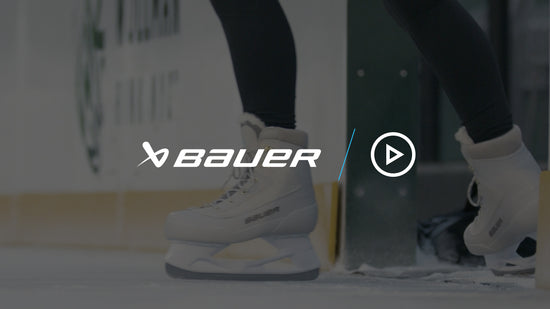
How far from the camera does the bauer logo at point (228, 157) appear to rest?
1.66 meters

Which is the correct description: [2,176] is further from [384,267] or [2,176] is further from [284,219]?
[284,219]

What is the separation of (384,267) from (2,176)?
2.50 metres

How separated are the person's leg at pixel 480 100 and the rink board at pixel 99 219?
109cm

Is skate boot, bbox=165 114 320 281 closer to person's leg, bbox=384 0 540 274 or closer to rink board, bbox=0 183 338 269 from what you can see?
person's leg, bbox=384 0 540 274

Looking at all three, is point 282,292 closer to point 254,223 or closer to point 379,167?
point 254,223

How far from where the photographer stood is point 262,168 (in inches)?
65.6

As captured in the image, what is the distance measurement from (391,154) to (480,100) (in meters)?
0.69

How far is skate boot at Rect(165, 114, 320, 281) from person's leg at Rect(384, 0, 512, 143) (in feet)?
1.06

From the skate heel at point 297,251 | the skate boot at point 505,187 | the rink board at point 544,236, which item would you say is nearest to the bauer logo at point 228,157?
the skate heel at point 297,251

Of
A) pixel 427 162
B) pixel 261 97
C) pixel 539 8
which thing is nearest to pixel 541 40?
pixel 539 8

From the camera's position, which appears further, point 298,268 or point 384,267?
point 384,267

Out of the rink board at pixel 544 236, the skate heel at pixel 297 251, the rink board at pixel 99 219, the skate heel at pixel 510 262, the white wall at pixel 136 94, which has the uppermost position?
the rink board at pixel 544 236

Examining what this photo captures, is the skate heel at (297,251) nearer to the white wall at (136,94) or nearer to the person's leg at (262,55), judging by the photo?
the person's leg at (262,55)

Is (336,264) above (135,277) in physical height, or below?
below
